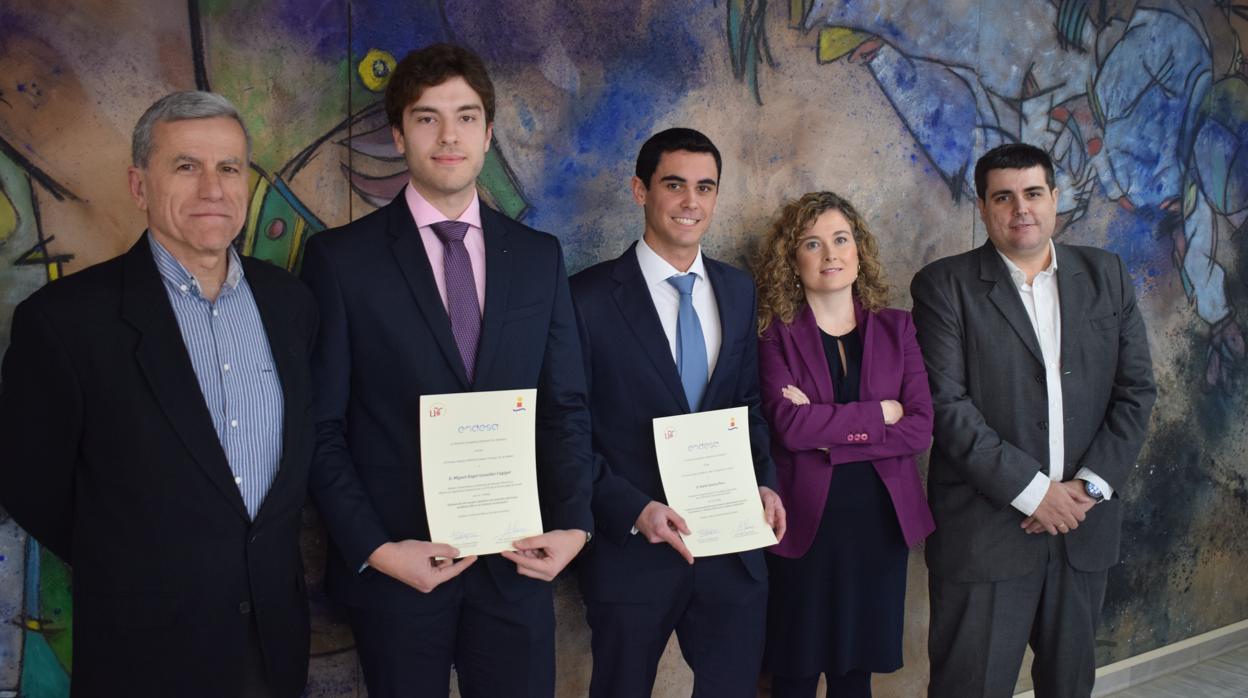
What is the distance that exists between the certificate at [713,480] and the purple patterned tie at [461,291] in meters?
0.57

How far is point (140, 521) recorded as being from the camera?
6.46 ft

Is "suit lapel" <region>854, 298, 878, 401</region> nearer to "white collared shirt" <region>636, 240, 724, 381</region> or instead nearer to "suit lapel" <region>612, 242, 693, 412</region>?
"white collared shirt" <region>636, 240, 724, 381</region>

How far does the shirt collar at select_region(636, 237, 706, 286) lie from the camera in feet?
9.34

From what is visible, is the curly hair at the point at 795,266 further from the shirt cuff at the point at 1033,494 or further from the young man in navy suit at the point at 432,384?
the young man in navy suit at the point at 432,384

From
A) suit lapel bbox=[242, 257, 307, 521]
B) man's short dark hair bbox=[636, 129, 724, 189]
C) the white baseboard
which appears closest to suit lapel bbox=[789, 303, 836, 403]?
man's short dark hair bbox=[636, 129, 724, 189]

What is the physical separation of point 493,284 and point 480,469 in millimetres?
461

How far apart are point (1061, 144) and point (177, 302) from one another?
3.71 m

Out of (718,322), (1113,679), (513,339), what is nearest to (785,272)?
(718,322)

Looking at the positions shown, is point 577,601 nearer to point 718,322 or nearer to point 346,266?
point 718,322

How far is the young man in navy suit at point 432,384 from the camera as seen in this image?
229 cm

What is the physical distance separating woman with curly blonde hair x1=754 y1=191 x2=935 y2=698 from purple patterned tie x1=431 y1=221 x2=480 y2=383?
1.06 meters

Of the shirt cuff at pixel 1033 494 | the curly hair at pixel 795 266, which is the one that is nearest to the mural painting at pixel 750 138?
the curly hair at pixel 795 266

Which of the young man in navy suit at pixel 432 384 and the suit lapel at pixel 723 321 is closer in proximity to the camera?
the young man in navy suit at pixel 432 384

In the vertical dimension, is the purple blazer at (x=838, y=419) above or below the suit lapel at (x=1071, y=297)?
below
